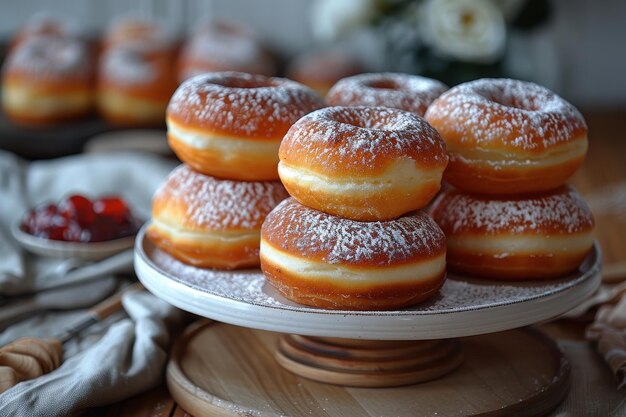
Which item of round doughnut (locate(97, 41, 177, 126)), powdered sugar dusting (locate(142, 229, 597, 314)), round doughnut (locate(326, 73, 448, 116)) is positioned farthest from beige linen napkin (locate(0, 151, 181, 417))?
round doughnut (locate(97, 41, 177, 126))

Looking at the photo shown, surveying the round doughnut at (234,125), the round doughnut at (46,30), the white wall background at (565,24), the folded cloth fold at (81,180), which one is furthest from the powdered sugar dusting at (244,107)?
the white wall background at (565,24)

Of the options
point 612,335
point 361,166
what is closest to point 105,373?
point 361,166

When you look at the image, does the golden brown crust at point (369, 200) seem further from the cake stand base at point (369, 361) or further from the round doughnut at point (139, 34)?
the round doughnut at point (139, 34)

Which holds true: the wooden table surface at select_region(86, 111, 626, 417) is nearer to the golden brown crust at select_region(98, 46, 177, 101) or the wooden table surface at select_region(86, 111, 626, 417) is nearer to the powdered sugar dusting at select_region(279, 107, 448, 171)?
the powdered sugar dusting at select_region(279, 107, 448, 171)

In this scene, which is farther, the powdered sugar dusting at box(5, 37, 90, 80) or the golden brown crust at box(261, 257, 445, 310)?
the powdered sugar dusting at box(5, 37, 90, 80)

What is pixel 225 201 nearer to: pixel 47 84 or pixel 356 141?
pixel 356 141
